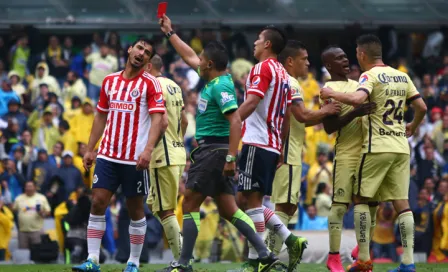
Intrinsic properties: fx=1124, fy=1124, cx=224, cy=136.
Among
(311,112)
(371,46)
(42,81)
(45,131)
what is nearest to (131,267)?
(311,112)

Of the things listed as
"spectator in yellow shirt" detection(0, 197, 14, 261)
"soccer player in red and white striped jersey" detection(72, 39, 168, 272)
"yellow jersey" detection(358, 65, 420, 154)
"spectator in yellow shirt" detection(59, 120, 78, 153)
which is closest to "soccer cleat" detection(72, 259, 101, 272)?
"soccer player in red and white striped jersey" detection(72, 39, 168, 272)

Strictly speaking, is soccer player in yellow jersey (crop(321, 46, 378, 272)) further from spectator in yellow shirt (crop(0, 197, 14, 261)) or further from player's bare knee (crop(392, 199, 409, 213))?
spectator in yellow shirt (crop(0, 197, 14, 261))

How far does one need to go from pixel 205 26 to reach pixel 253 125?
667 inches

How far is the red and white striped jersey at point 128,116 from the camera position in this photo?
1227cm

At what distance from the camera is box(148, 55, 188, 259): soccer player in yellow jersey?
13.6 meters

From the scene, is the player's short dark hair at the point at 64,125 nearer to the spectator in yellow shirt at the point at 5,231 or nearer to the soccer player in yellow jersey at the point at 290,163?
the spectator in yellow shirt at the point at 5,231

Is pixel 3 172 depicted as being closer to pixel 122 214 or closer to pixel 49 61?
pixel 122 214

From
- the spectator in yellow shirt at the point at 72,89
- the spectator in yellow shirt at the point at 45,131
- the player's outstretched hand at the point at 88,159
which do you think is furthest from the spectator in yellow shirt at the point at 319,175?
the player's outstretched hand at the point at 88,159

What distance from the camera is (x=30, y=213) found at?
21219 mm

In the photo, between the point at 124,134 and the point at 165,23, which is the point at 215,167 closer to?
the point at 124,134

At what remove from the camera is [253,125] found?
40.7ft

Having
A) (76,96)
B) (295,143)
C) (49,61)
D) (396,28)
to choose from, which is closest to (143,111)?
(295,143)

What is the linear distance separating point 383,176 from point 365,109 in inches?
31.0

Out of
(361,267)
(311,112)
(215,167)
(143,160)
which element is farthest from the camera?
(311,112)
